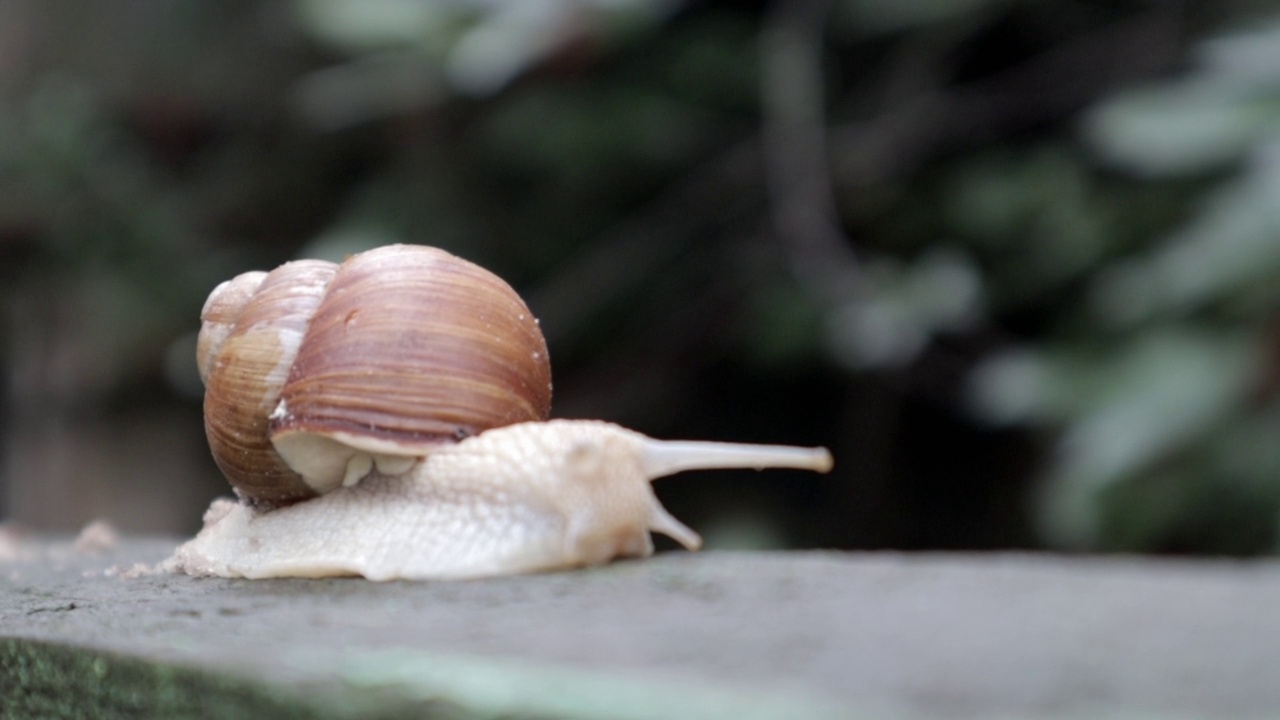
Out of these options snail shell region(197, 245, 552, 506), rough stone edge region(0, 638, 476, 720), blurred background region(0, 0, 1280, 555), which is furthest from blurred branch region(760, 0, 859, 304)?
rough stone edge region(0, 638, 476, 720)

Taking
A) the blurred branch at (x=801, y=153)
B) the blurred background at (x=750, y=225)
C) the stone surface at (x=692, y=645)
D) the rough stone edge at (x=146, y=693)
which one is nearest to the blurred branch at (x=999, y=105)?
the blurred background at (x=750, y=225)

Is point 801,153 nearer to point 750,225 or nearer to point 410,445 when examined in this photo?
point 750,225

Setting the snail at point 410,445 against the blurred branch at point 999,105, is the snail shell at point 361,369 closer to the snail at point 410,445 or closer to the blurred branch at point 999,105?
the snail at point 410,445

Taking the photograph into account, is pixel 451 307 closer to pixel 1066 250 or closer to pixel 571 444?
pixel 571 444

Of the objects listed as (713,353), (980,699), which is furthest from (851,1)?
(980,699)

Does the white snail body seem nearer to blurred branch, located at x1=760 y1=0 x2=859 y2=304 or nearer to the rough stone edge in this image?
the rough stone edge

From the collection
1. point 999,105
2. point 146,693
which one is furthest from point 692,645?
point 999,105

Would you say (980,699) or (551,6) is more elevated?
(551,6)
